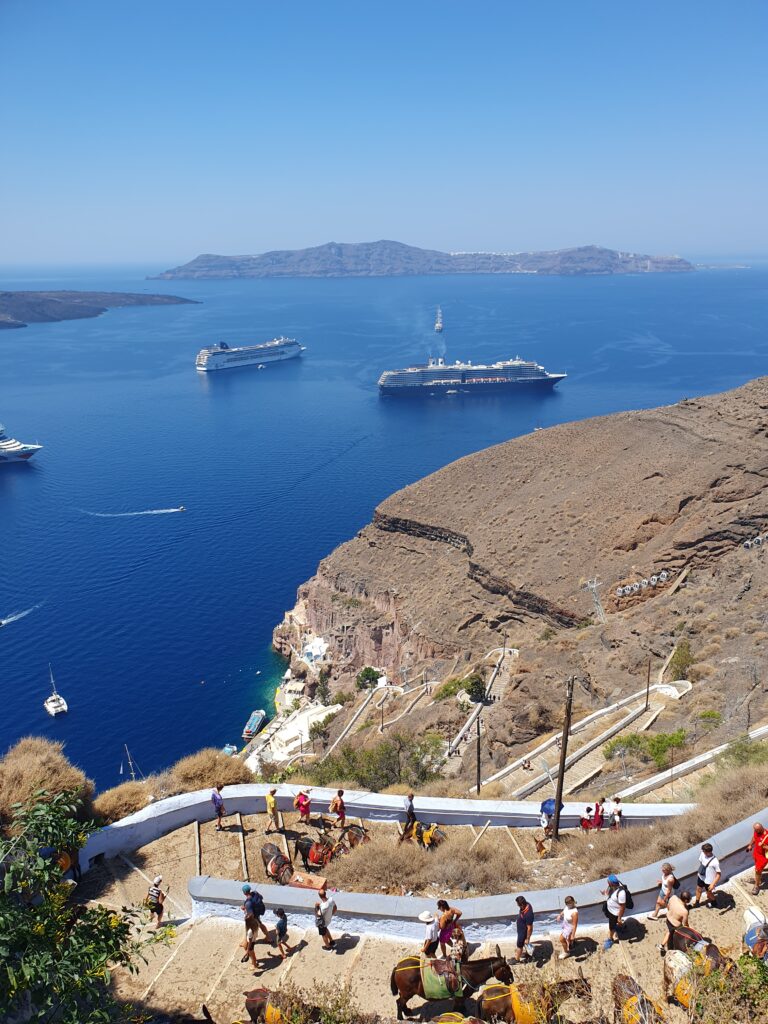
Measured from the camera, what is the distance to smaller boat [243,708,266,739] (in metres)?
36.2

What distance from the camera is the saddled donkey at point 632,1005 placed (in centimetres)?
663

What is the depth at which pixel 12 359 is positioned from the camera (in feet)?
418

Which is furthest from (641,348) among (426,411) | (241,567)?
(241,567)

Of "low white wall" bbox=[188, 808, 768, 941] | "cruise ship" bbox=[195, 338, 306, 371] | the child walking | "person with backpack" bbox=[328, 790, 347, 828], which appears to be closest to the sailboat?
"person with backpack" bbox=[328, 790, 347, 828]

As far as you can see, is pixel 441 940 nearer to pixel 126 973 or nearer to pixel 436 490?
pixel 126 973

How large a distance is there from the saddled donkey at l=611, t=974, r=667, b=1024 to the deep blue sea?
2968 cm

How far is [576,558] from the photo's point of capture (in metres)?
30.8

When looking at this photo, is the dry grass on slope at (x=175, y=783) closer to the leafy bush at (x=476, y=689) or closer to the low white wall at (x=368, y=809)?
the low white wall at (x=368, y=809)

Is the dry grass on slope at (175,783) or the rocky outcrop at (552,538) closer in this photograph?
the dry grass on slope at (175,783)

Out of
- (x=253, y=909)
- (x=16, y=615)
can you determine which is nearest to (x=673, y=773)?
(x=253, y=909)

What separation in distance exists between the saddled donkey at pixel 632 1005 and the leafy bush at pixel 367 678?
2876 cm

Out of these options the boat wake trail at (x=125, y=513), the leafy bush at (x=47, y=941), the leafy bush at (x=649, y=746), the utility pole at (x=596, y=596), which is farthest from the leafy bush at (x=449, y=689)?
the boat wake trail at (x=125, y=513)

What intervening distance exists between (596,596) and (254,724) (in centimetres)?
1799

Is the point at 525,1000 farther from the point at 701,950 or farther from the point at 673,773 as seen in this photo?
the point at 673,773
